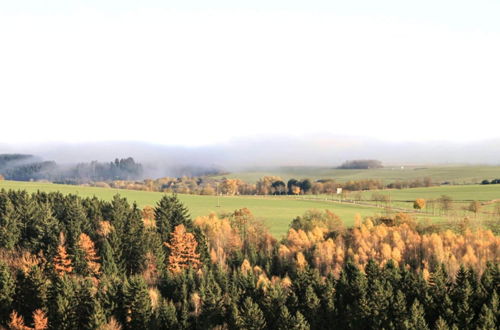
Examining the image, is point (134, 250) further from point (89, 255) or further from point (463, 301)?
point (463, 301)

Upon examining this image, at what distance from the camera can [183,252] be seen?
119500mm

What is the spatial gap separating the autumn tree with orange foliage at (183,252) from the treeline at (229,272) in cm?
31

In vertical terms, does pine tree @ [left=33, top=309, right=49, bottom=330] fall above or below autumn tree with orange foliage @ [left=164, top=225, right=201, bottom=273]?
below

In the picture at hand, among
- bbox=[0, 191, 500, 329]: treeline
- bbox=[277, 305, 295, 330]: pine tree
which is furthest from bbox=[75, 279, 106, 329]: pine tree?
bbox=[277, 305, 295, 330]: pine tree

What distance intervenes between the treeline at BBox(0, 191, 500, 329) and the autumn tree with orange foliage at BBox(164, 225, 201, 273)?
0.31 metres

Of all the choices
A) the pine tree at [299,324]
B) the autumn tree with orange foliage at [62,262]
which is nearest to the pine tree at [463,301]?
the pine tree at [299,324]

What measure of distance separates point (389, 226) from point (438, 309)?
7162 cm

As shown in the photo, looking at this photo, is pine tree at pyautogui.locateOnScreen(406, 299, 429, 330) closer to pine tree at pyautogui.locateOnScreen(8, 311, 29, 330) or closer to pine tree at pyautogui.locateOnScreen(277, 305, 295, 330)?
pine tree at pyautogui.locateOnScreen(277, 305, 295, 330)

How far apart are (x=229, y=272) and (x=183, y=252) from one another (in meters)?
14.3

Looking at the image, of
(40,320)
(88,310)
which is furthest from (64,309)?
(40,320)

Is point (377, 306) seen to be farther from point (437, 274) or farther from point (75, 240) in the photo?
point (75, 240)

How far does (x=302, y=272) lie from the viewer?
90.2 meters

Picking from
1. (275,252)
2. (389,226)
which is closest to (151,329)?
(275,252)

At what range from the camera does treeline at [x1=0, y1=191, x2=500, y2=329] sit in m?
76.2
